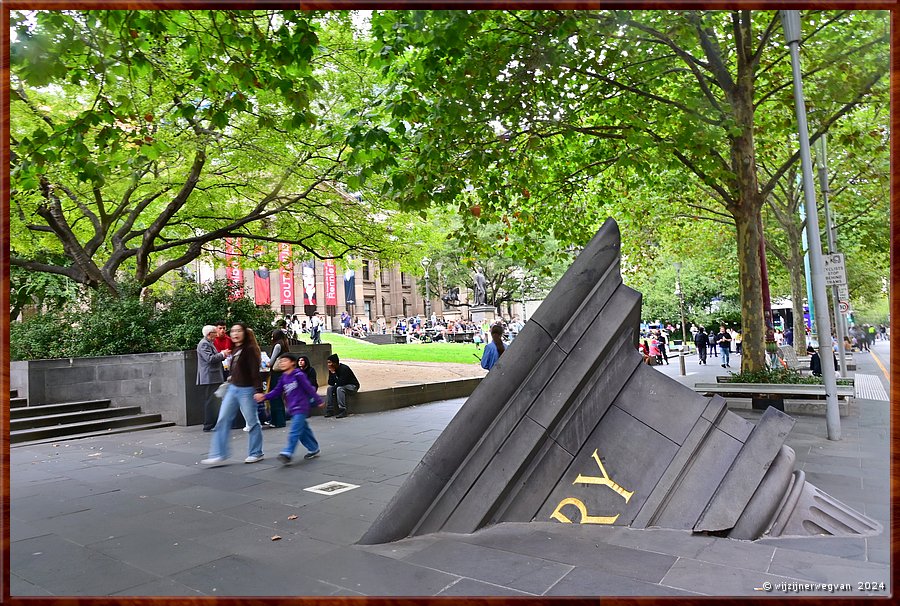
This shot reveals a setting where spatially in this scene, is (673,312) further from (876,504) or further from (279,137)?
(876,504)

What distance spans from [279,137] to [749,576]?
13.3 metres

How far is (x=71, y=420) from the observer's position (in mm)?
11438

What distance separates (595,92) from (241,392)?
8408 millimetres

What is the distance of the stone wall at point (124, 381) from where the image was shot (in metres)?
11.9

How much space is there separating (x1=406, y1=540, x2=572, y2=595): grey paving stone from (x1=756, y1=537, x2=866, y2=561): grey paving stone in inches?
61.8

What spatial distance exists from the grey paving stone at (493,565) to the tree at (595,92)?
190 inches

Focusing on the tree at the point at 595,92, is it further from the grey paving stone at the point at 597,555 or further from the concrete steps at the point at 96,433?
the concrete steps at the point at 96,433

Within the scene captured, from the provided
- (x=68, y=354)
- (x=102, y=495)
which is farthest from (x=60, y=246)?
(x=102, y=495)

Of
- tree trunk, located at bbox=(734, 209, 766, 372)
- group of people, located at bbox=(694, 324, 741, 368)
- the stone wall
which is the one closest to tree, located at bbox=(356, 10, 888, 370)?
tree trunk, located at bbox=(734, 209, 766, 372)

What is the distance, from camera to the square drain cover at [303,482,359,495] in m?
6.15

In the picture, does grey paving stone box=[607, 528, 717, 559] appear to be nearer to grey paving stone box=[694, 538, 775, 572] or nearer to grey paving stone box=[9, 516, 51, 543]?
grey paving stone box=[694, 538, 775, 572]

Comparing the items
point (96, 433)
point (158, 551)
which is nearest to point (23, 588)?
point (158, 551)

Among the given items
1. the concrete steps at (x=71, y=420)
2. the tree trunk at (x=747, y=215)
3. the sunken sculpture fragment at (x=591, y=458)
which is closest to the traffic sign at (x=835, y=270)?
A: the tree trunk at (x=747, y=215)

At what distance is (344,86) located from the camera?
47.5ft
